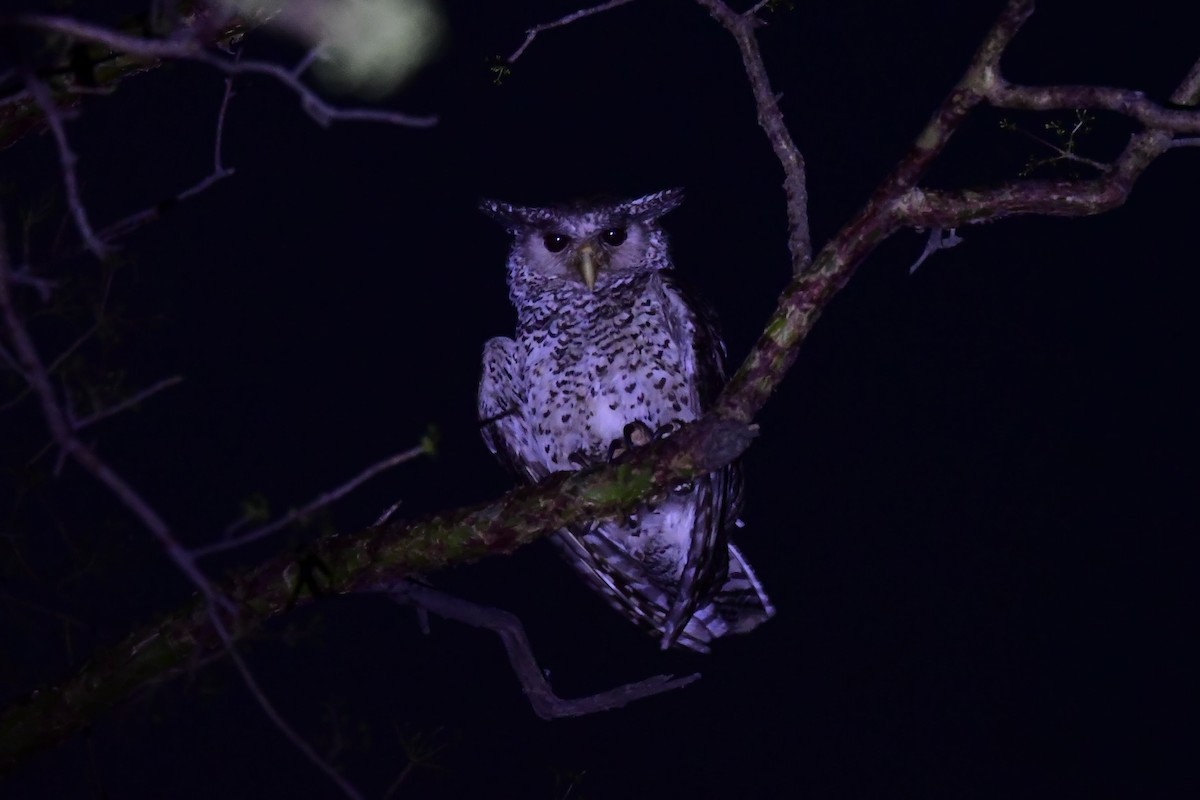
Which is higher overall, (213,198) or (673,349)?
(213,198)

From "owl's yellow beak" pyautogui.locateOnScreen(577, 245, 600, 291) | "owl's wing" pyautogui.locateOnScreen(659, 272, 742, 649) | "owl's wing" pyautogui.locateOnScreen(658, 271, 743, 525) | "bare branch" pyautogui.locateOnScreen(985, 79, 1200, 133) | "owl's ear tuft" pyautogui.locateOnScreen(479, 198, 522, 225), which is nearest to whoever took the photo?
"bare branch" pyautogui.locateOnScreen(985, 79, 1200, 133)

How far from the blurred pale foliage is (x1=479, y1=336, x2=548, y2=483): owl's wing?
2.42 ft

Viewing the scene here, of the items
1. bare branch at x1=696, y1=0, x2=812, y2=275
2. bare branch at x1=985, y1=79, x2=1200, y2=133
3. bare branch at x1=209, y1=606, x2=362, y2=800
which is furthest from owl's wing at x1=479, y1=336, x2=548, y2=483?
bare branch at x1=209, y1=606, x2=362, y2=800

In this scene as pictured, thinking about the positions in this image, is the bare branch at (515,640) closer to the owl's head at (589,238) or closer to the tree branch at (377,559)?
the tree branch at (377,559)

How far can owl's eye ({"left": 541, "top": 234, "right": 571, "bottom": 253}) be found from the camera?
8.85 feet

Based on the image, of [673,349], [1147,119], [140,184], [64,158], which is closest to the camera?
[64,158]

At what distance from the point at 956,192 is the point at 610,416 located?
3.17 ft

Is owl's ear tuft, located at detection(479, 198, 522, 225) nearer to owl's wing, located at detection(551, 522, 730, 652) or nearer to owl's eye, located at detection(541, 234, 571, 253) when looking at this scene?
owl's eye, located at detection(541, 234, 571, 253)

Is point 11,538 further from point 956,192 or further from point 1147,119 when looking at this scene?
point 1147,119

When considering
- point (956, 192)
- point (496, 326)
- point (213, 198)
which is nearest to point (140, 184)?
point (213, 198)

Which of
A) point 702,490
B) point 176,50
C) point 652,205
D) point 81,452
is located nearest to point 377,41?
point 652,205

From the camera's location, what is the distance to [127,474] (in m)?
3.50

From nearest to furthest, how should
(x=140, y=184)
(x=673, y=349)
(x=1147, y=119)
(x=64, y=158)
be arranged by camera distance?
(x=64, y=158) < (x=1147, y=119) < (x=673, y=349) < (x=140, y=184)

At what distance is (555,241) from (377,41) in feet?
2.39
